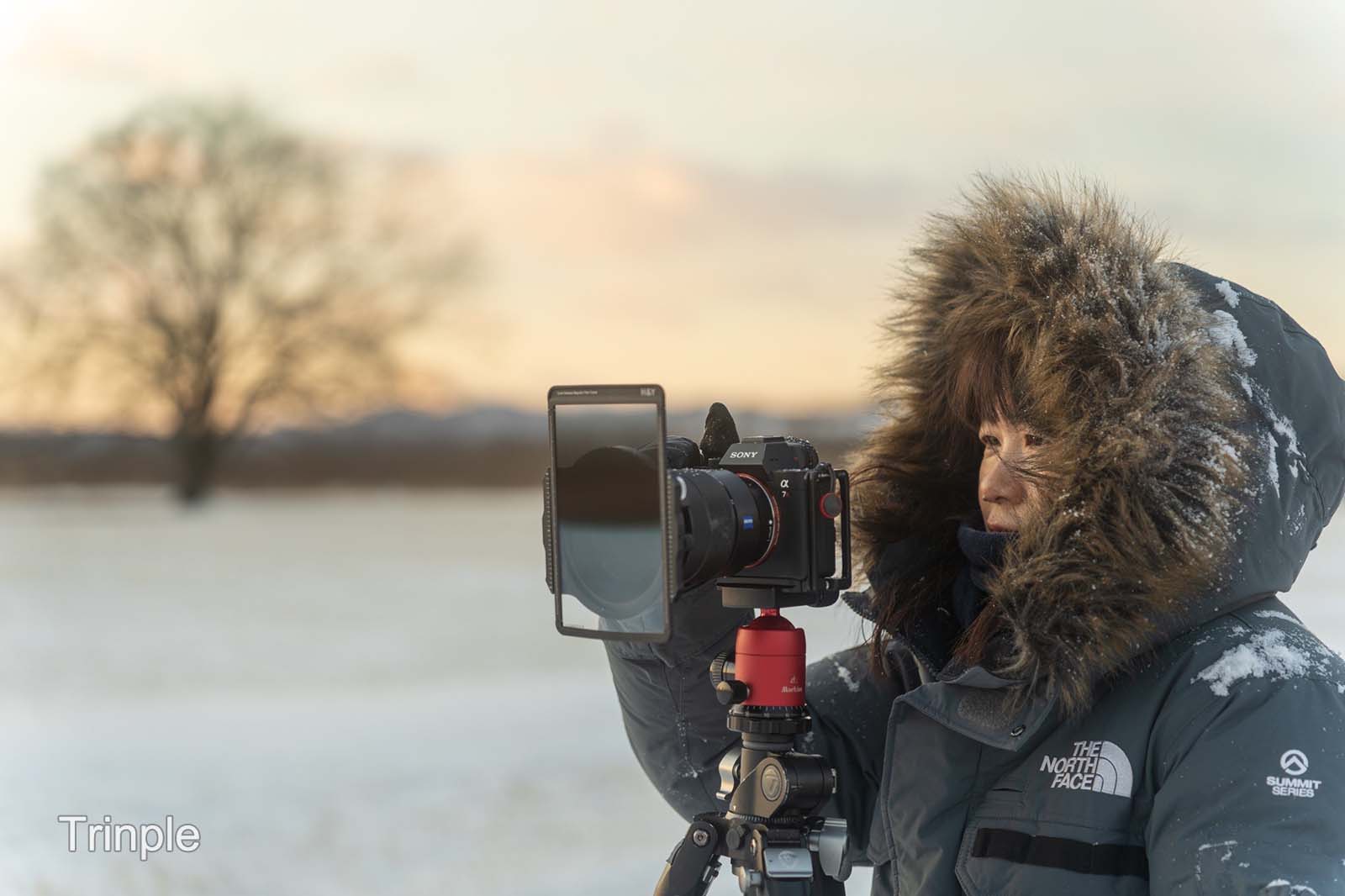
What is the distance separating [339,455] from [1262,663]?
4691mm

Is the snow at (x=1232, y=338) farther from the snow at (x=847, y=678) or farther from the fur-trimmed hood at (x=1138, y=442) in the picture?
the snow at (x=847, y=678)

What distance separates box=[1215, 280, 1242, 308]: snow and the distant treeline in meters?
3.87

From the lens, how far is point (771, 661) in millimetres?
1166

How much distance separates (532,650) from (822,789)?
13.9 feet

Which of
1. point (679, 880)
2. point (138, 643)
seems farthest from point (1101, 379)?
point (138, 643)

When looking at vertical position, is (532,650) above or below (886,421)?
below

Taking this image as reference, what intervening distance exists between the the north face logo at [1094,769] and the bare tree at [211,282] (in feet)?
15.4

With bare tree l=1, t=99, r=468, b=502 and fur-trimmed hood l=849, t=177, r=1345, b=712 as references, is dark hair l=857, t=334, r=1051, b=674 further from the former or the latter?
bare tree l=1, t=99, r=468, b=502

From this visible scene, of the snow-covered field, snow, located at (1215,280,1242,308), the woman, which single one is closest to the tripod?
the woman

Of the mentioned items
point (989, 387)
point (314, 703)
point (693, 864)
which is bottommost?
point (314, 703)

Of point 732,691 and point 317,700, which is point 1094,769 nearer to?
point 732,691

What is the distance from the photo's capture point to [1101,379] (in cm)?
114

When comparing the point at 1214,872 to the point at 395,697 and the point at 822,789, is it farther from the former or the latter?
the point at 395,697

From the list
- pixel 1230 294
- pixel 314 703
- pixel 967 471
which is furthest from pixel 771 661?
pixel 314 703
